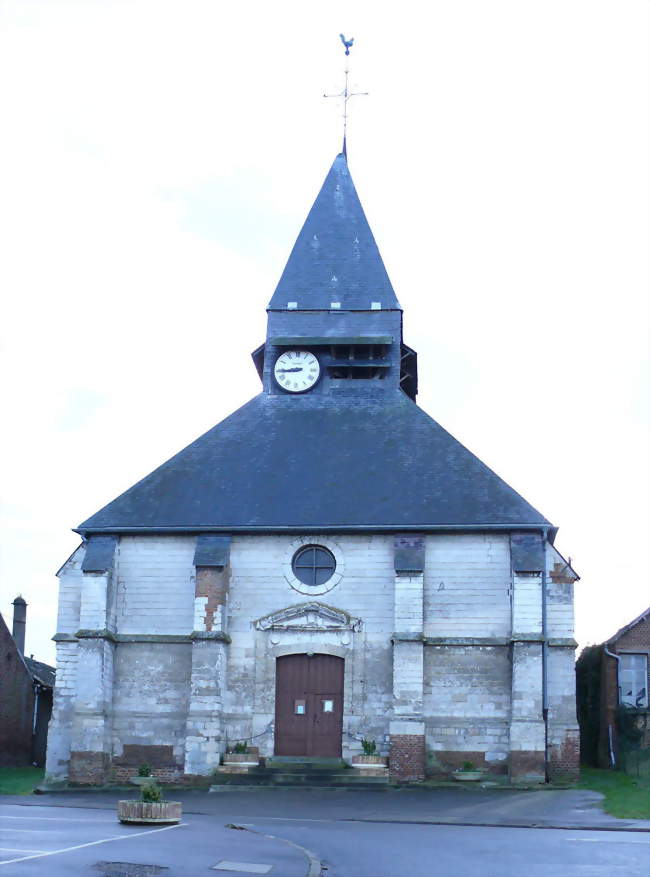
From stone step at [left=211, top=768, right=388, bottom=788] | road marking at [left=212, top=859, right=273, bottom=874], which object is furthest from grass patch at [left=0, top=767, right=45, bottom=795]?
road marking at [left=212, top=859, right=273, bottom=874]

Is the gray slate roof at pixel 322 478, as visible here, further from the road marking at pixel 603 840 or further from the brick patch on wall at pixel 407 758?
the road marking at pixel 603 840

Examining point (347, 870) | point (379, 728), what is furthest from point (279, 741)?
point (347, 870)

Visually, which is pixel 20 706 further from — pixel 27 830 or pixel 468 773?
pixel 27 830

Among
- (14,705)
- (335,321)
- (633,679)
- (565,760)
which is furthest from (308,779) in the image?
(14,705)

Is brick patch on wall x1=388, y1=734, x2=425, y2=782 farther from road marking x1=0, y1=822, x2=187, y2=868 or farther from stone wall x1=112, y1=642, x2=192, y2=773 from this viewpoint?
road marking x1=0, y1=822, x2=187, y2=868

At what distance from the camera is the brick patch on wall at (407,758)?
88.9 ft

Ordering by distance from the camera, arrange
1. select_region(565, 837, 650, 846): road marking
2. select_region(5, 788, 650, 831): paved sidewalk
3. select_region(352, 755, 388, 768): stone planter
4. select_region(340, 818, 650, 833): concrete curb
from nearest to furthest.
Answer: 1. select_region(565, 837, 650, 846): road marking
2. select_region(340, 818, 650, 833): concrete curb
3. select_region(5, 788, 650, 831): paved sidewalk
4. select_region(352, 755, 388, 768): stone planter

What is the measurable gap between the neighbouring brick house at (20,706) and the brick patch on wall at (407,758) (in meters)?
17.2

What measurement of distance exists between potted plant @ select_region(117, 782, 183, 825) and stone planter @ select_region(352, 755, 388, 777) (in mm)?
10786

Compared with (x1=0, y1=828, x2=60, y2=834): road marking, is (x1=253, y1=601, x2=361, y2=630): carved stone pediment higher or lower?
higher

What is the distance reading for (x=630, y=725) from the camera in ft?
105

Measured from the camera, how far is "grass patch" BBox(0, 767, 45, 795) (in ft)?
91.4

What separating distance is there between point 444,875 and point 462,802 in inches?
458

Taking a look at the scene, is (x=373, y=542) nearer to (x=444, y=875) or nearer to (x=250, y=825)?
(x=250, y=825)
